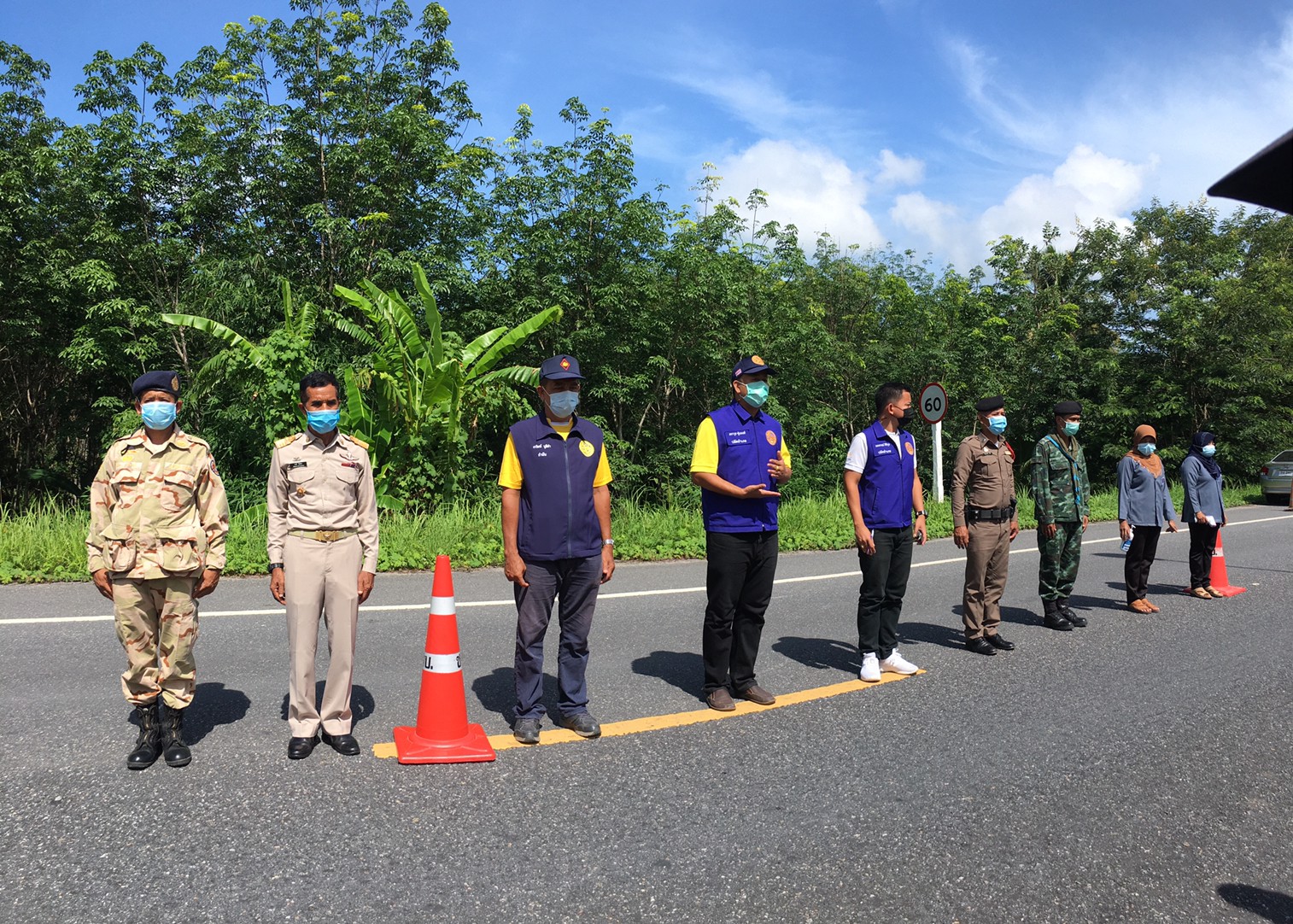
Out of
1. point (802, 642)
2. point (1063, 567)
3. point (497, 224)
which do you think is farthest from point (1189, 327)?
point (802, 642)

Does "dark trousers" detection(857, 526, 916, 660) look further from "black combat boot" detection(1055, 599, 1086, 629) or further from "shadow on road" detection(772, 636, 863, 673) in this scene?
"black combat boot" detection(1055, 599, 1086, 629)

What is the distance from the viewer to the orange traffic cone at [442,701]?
13.9 ft

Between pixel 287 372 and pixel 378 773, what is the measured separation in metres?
10.2

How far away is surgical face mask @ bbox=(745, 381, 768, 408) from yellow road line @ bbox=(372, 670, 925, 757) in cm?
186

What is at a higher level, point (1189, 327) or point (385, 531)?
point (1189, 327)

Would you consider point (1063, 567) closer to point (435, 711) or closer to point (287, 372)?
point (435, 711)

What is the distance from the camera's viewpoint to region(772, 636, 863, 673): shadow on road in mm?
6242

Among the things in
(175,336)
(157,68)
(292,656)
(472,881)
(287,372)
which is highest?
(157,68)

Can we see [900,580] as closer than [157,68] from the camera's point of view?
Yes

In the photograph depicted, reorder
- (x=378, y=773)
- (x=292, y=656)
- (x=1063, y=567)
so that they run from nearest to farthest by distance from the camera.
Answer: (x=378, y=773) → (x=292, y=656) → (x=1063, y=567)

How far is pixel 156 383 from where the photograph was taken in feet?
14.0

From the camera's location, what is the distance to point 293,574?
14.4ft

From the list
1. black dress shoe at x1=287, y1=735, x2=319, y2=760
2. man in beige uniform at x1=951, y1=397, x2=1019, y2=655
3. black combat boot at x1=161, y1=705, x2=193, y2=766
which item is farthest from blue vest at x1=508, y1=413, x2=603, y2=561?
man in beige uniform at x1=951, y1=397, x2=1019, y2=655

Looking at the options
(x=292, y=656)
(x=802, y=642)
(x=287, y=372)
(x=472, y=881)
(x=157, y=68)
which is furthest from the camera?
(x=157, y=68)
